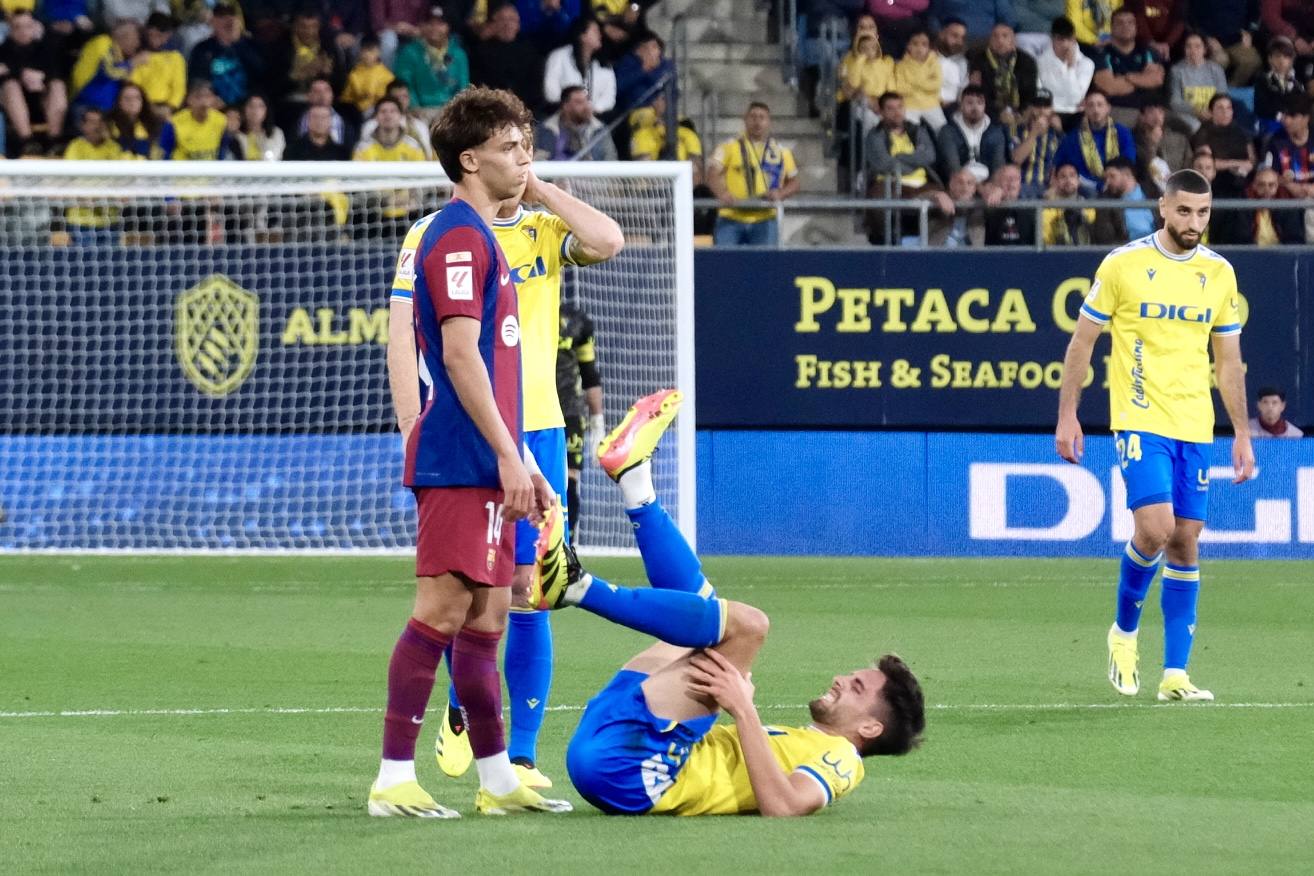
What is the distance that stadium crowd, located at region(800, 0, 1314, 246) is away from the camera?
1662 cm

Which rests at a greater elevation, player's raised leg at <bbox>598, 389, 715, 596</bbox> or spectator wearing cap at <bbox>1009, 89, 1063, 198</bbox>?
spectator wearing cap at <bbox>1009, 89, 1063, 198</bbox>

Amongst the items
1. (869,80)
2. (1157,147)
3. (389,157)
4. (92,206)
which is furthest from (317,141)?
(1157,147)

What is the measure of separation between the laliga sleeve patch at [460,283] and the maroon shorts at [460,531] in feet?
1.52

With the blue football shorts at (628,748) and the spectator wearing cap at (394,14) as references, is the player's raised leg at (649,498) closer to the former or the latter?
the blue football shorts at (628,748)

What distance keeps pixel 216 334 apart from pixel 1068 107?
288 inches

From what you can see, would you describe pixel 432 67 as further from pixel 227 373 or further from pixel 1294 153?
pixel 1294 153

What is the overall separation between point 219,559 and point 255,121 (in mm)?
3468

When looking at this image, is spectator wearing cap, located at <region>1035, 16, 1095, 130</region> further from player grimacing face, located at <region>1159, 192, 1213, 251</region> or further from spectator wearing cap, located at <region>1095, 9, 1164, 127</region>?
player grimacing face, located at <region>1159, 192, 1213, 251</region>

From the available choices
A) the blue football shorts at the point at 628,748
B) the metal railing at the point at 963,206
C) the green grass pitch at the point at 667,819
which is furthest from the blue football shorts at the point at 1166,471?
the metal railing at the point at 963,206

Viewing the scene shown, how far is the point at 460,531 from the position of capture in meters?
5.12

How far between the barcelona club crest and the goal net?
15 mm

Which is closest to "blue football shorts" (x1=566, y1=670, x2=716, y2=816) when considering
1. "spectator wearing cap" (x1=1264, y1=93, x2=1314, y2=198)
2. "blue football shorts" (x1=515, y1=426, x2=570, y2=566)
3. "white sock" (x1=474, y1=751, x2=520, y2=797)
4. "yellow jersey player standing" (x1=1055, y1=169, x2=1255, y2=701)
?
"white sock" (x1=474, y1=751, x2=520, y2=797)

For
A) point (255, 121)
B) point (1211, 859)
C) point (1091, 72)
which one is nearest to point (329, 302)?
point (255, 121)

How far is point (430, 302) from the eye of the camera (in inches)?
203
